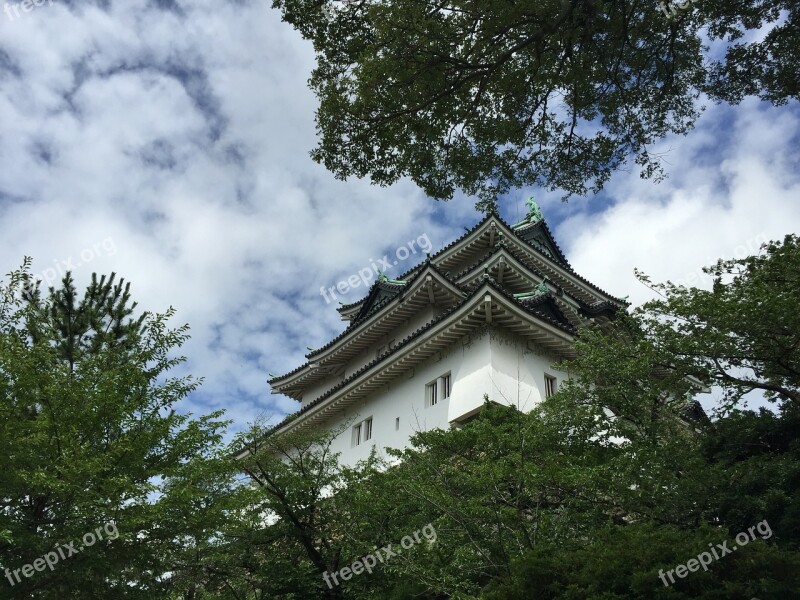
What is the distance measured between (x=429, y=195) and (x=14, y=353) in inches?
287

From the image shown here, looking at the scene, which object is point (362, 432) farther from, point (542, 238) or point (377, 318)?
point (542, 238)

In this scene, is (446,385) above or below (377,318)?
below

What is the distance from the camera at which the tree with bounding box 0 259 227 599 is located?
817 cm

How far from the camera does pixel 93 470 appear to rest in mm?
8344

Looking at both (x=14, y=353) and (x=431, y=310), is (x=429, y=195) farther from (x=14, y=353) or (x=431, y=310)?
(x=431, y=310)

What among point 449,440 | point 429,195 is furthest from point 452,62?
point 449,440

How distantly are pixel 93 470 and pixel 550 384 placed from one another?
13785mm

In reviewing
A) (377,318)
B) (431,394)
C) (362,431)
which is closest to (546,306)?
(431,394)

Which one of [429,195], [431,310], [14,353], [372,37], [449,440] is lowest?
[449,440]

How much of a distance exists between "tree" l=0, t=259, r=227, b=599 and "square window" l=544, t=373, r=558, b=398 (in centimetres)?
1085

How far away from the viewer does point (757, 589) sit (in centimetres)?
507

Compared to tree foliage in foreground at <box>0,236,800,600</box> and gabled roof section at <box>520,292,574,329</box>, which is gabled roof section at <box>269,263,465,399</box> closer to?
gabled roof section at <box>520,292,574,329</box>

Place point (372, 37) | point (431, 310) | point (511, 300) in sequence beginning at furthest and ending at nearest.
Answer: point (431, 310) → point (511, 300) → point (372, 37)

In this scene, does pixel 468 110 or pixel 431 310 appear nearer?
pixel 468 110
